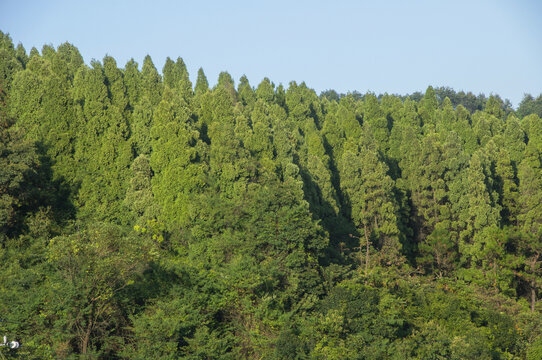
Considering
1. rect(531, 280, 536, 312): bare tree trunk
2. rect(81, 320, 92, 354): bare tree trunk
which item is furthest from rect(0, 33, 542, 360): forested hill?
rect(531, 280, 536, 312): bare tree trunk

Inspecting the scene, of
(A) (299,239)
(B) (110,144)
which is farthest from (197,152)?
(A) (299,239)

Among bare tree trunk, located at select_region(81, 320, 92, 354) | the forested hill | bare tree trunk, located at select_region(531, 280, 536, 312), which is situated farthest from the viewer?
bare tree trunk, located at select_region(531, 280, 536, 312)

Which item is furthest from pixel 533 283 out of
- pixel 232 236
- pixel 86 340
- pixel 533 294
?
pixel 86 340

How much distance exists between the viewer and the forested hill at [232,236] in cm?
2720

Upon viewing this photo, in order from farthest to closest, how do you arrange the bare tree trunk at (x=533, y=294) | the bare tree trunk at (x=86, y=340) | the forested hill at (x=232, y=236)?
the bare tree trunk at (x=533, y=294) < the forested hill at (x=232, y=236) < the bare tree trunk at (x=86, y=340)

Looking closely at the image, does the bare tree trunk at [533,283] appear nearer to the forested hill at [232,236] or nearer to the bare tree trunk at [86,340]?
the forested hill at [232,236]

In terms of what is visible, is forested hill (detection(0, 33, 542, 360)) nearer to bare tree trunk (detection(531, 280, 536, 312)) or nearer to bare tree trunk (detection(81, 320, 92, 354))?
bare tree trunk (detection(81, 320, 92, 354))

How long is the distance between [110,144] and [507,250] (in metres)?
22.8

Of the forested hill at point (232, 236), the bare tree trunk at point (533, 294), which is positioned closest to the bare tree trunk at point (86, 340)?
A: the forested hill at point (232, 236)

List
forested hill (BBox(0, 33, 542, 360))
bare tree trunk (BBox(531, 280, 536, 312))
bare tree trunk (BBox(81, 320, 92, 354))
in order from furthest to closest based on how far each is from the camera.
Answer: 1. bare tree trunk (BBox(531, 280, 536, 312))
2. forested hill (BBox(0, 33, 542, 360))
3. bare tree trunk (BBox(81, 320, 92, 354))

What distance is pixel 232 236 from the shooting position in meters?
32.7

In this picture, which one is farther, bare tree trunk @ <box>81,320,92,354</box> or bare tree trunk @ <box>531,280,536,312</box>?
bare tree trunk @ <box>531,280,536,312</box>

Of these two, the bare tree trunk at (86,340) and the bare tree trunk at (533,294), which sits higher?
the bare tree trunk at (86,340)

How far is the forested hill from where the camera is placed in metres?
27.2
